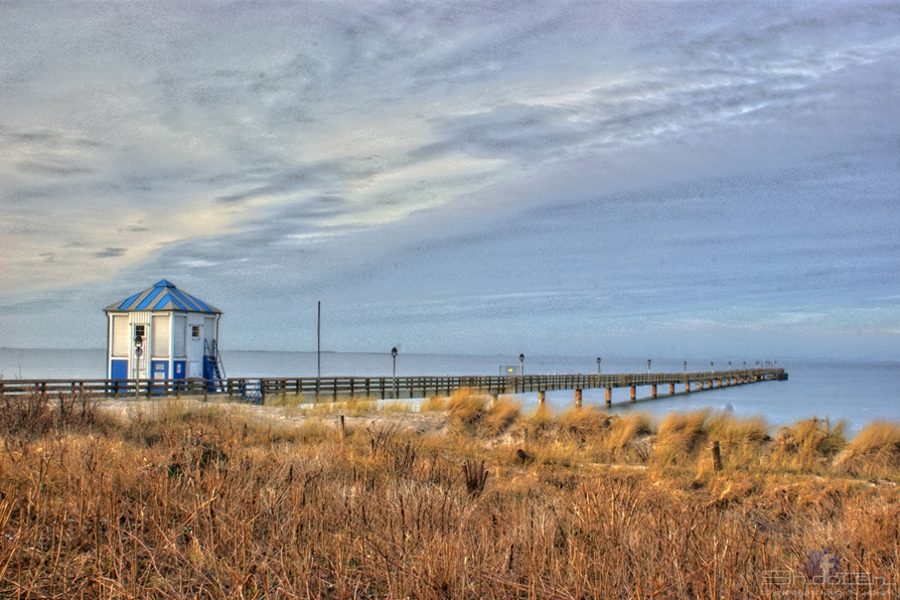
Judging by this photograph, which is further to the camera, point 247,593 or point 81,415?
point 81,415

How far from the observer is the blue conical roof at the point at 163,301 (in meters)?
33.8

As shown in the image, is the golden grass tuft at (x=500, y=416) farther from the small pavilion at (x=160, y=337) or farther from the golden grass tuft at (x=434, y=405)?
the small pavilion at (x=160, y=337)

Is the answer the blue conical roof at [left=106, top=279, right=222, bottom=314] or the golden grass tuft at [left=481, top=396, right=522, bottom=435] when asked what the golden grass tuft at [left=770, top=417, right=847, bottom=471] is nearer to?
the golden grass tuft at [left=481, top=396, right=522, bottom=435]

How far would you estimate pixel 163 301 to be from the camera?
33875 millimetres

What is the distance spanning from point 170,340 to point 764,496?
3020cm

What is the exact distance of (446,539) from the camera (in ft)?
15.1

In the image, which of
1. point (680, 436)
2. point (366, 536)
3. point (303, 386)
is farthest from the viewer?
point (303, 386)

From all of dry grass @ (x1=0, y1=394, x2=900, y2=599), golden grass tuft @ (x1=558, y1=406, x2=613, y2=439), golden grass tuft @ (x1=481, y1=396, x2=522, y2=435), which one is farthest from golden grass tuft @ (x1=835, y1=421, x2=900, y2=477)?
golden grass tuft @ (x1=481, y1=396, x2=522, y2=435)

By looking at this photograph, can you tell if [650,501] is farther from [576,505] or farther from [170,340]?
[170,340]

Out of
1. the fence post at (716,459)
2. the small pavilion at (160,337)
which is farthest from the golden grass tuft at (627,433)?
the small pavilion at (160,337)

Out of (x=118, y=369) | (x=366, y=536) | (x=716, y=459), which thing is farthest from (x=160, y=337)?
(x=366, y=536)

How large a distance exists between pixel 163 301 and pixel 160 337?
6.01ft

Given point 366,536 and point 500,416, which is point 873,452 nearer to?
point 500,416

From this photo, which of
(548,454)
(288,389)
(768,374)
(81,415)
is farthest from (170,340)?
(768,374)
